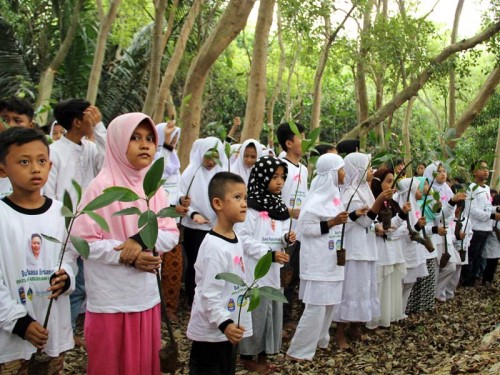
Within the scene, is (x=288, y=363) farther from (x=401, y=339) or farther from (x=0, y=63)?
(x=0, y=63)

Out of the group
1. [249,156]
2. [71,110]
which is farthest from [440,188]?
[71,110]

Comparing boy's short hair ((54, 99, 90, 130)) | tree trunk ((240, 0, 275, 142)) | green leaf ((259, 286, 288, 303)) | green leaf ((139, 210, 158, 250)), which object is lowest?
green leaf ((259, 286, 288, 303))

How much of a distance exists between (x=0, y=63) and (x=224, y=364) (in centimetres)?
1330

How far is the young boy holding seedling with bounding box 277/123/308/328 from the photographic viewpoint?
5503 millimetres

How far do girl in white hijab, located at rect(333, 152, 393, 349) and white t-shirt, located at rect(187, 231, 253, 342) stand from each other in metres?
1.99

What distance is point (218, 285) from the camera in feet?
10.7

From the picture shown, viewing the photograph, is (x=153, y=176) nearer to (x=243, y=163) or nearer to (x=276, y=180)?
(x=276, y=180)

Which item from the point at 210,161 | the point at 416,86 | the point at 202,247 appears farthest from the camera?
the point at 416,86

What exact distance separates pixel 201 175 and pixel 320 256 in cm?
160

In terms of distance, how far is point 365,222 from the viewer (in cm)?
522

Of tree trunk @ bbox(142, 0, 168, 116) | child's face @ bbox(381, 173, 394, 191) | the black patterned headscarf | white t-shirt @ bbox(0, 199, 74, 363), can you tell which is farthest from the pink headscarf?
tree trunk @ bbox(142, 0, 168, 116)

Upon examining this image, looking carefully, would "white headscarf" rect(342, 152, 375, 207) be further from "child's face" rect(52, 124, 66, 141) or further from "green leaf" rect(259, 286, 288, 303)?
"child's face" rect(52, 124, 66, 141)

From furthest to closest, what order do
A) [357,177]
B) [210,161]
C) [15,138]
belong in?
1. [210,161]
2. [357,177]
3. [15,138]

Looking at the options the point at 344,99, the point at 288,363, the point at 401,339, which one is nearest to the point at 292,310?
the point at 401,339
